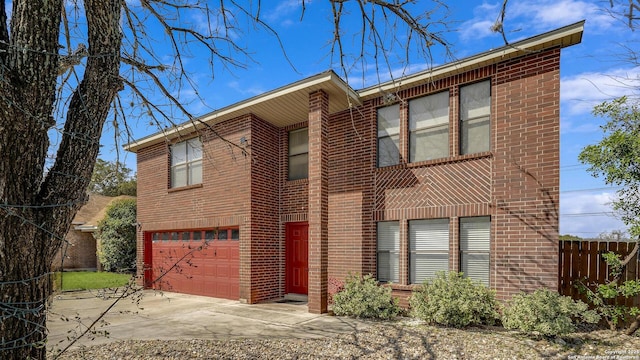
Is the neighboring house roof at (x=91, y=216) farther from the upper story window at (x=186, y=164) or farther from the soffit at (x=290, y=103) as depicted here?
the soffit at (x=290, y=103)

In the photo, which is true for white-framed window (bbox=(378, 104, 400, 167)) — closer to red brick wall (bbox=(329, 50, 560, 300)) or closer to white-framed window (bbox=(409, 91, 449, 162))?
red brick wall (bbox=(329, 50, 560, 300))

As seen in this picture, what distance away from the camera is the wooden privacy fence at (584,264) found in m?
7.00

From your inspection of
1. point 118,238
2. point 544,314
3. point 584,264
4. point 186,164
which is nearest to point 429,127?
point 584,264

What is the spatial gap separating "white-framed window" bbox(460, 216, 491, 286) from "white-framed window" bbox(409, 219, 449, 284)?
1.17ft

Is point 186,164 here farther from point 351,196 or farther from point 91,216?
point 91,216

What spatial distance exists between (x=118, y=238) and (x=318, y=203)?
13.5 metres

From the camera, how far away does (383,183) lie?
8.97 meters

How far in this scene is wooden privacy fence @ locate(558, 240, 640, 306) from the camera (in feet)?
23.0

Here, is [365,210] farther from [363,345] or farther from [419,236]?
[363,345]

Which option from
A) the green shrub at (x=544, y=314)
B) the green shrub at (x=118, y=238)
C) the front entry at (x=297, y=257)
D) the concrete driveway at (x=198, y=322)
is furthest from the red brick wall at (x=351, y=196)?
the green shrub at (x=118, y=238)

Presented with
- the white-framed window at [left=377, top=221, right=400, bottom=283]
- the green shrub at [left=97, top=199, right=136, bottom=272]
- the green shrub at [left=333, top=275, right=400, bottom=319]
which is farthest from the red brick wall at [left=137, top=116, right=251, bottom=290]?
the green shrub at [left=97, top=199, right=136, bottom=272]

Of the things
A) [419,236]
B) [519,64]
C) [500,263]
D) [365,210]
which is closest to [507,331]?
[500,263]

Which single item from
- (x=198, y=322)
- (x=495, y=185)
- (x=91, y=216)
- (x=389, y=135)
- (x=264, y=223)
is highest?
(x=389, y=135)

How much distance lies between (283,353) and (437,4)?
198 inches
